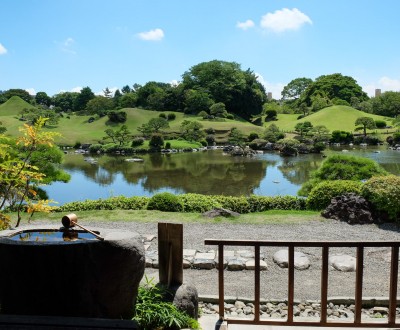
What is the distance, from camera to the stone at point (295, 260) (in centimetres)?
736

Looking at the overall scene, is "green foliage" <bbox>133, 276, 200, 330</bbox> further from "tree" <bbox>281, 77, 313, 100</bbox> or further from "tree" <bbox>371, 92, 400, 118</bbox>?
"tree" <bbox>281, 77, 313, 100</bbox>

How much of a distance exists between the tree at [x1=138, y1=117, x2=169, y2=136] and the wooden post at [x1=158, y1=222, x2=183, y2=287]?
4950 centimetres

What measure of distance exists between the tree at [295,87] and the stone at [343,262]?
317ft

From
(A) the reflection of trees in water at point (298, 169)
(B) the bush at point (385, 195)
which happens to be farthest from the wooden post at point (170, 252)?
(A) the reflection of trees in water at point (298, 169)

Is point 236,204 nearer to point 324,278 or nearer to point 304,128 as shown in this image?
point 324,278

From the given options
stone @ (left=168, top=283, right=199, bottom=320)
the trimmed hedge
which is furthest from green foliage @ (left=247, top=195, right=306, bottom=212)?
stone @ (left=168, top=283, right=199, bottom=320)

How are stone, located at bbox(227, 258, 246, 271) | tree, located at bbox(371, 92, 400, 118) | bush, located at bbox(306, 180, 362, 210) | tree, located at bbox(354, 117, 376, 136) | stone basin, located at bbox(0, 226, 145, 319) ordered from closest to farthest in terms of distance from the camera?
stone basin, located at bbox(0, 226, 145, 319) < stone, located at bbox(227, 258, 246, 271) < bush, located at bbox(306, 180, 362, 210) < tree, located at bbox(354, 117, 376, 136) < tree, located at bbox(371, 92, 400, 118)

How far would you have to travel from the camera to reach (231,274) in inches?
282

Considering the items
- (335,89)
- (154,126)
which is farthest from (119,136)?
(335,89)

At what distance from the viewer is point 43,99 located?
312 feet

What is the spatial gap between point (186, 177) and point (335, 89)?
67.7 m

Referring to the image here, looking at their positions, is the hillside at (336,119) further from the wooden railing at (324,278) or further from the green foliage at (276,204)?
the wooden railing at (324,278)

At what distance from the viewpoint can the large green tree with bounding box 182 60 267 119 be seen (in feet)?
243

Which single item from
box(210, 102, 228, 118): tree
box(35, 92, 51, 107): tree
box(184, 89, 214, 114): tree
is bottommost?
box(210, 102, 228, 118): tree
